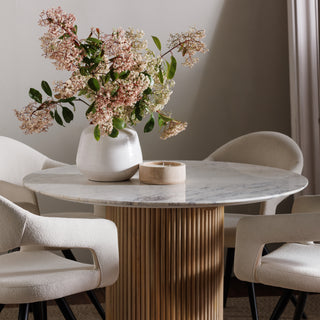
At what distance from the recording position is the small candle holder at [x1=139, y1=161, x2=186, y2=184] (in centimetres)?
211

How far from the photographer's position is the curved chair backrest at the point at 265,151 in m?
2.91

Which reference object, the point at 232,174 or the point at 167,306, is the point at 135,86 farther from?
the point at 167,306

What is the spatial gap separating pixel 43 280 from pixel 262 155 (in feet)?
5.28

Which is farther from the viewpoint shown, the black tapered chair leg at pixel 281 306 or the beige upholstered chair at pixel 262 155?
the beige upholstered chair at pixel 262 155

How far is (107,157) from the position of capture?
214 centimetres

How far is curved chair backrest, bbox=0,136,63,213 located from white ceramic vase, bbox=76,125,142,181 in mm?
654

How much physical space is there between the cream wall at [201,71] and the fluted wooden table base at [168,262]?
1545 millimetres

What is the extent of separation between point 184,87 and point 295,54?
69 cm

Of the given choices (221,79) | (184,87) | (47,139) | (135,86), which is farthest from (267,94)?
(135,86)

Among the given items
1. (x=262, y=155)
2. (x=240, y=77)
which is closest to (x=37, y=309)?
(x=262, y=155)

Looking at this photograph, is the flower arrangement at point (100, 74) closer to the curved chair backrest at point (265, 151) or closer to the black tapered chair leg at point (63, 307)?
the black tapered chair leg at point (63, 307)

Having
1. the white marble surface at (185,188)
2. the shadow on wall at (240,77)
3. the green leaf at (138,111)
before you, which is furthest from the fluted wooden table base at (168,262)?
the shadow on wall at (240,77)

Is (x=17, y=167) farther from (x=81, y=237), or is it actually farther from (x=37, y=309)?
(x=81, y=237)

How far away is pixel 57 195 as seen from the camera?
192 centimetres
